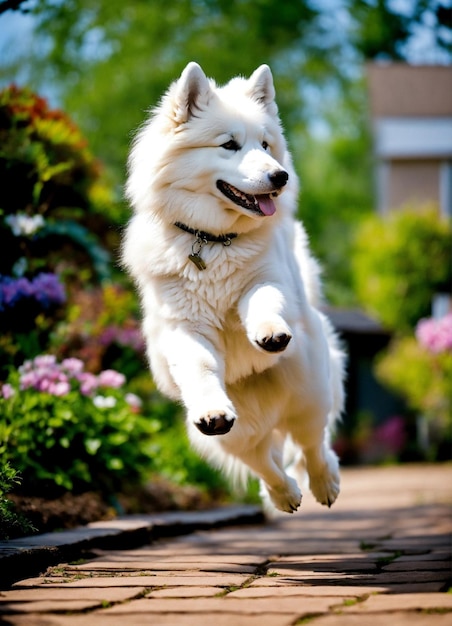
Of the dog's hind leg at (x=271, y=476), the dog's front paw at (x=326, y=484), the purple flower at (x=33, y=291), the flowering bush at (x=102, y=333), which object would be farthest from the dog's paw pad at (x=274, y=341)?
the flowering bush at (x=102, y=333)

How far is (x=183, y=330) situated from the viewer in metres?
4.37

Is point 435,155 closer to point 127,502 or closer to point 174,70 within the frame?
point 174,70

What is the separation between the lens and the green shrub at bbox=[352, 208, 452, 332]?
1856 cm

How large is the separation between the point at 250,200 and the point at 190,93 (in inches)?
25.4

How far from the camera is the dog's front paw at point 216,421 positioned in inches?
149

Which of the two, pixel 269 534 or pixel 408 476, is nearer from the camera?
pixel 269 534

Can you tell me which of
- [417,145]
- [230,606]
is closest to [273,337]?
[230,606]

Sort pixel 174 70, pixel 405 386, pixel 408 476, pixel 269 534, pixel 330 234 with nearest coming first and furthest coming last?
pixel 269 534, pixel 408 476, pixel 405 386, pixel 174 70, pixel 330 234

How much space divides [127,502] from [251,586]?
130 inches

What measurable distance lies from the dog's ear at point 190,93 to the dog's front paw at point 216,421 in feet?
5.27

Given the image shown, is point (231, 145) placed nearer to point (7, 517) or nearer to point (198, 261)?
point (198, 261)

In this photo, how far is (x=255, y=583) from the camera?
3701mm

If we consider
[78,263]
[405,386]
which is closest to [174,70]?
[405,386]

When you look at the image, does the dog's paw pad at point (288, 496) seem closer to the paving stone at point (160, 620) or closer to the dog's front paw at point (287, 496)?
the dog's front paw at point (287, 496)
